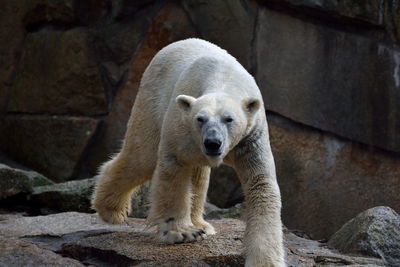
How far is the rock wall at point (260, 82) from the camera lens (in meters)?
8.27

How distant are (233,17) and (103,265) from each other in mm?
4300

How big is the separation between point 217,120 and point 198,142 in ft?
0.86

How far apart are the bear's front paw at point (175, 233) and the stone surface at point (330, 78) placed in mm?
3510

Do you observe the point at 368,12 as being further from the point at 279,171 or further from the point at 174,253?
the point at 174,253

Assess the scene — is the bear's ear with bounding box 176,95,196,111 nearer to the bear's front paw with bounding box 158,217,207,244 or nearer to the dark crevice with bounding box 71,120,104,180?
the bear's front paw with bounding box 158,217,207,244

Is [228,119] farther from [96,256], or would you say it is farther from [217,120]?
[96,256]

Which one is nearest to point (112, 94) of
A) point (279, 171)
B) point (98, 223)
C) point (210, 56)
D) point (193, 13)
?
point (193, 13)

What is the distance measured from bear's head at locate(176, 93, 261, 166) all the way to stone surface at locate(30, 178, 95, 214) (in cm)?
298

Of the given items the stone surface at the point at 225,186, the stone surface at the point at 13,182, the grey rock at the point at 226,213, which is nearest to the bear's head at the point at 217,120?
the grey rock at the point at 226,213

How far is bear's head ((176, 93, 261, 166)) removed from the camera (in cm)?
442

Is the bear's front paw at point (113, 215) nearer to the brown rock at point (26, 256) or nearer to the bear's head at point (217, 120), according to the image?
the brown rock at point (26, 256)

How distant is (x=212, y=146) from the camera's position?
4406mm


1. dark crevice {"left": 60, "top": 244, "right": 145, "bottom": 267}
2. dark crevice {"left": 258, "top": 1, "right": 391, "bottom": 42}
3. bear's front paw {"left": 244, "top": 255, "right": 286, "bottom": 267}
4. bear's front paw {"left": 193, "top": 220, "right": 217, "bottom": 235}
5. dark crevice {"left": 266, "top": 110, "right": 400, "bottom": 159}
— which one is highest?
dark crevice {"left": 258, "top": 1, "right": 391, "bottom": 42}

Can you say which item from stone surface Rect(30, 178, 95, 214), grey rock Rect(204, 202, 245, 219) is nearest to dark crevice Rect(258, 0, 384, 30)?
grey rock Rect(204, 202, 245, 219)
